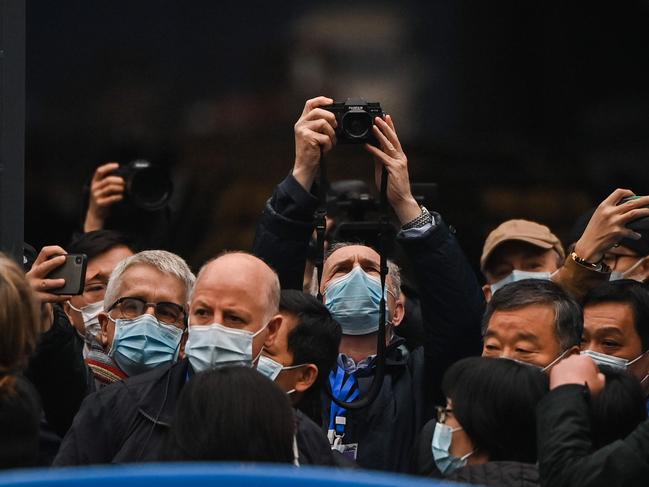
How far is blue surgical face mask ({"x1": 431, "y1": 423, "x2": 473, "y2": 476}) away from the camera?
3.10 metres

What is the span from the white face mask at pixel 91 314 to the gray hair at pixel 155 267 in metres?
0.33

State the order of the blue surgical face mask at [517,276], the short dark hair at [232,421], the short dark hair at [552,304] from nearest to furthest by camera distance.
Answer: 1. the short dark hair at [232,421]
2. the short dark hair at [552,304]
3. the blue surgical face mask at [517,276]

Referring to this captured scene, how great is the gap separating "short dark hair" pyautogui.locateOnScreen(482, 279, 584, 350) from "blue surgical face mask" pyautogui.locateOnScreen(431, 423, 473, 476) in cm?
66

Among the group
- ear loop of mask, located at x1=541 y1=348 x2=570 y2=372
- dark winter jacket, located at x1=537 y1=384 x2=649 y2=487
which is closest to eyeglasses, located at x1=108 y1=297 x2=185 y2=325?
ear loop of mask, located at x1=541 y1=348 x2=570 y2=372

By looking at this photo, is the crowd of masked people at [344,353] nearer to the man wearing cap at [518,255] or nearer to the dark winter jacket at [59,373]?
the dark winter jacket at [59,373]

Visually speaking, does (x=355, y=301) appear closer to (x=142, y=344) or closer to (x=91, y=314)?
(x=142, y=344)

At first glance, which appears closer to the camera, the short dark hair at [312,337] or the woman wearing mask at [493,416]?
the woman wearing mask at [493,416]

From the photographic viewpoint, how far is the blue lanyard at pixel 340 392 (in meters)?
3.88

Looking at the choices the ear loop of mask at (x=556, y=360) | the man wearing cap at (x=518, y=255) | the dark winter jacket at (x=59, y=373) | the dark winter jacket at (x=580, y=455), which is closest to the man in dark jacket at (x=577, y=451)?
the dark winter jacket at (x=580, y=455)

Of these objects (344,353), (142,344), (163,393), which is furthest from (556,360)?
(142,344)

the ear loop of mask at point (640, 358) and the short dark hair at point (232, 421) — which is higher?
the short dark hair at point (232, 421)

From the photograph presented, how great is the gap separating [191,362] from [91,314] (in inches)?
41.6

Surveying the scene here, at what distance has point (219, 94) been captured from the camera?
18.9 feet

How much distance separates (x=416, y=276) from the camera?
13.0 feet
